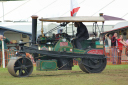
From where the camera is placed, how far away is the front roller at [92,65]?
36.1 ft

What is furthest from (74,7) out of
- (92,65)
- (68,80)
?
(68,80)

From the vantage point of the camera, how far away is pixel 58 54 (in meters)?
10.4

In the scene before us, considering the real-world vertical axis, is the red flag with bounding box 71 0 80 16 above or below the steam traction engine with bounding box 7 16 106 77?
above

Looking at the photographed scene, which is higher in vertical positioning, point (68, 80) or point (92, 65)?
point (92, 65)

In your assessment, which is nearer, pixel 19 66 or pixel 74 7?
pixel 19 66

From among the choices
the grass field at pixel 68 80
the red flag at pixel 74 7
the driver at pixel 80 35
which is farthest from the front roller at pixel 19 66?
the red flag at pixel 74 7

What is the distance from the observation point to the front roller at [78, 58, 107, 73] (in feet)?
36.1

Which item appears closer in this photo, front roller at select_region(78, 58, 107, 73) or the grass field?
the grass field

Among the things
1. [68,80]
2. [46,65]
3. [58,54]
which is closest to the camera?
[68,80]

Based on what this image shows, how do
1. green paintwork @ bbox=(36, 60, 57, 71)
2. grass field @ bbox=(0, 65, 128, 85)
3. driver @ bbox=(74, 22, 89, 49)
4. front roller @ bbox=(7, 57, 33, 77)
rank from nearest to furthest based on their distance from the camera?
1. grass field @ bbox=(0, 65, 128, 85)
2. front roller @ bbox=(7, 57, 33, 77)
3. green paintwork @ bbox=(36, 60, 57, 71)
4. driver @ bbox=(74, 22, 89, 49)

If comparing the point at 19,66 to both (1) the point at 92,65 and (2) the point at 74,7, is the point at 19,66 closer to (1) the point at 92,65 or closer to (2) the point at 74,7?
(1) the point at 92,65

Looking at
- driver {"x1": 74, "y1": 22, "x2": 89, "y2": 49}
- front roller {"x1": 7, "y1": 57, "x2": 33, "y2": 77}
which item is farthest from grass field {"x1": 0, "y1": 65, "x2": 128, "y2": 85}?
driver {"x1": 74, "y1": 22, "x2": 89, "y2": 49}

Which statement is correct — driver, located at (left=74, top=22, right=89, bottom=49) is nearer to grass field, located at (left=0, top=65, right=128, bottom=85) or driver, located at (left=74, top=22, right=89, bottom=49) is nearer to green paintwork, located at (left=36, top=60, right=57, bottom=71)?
green paintwork, located at (left=36, top=60, right=57, bottom=71)

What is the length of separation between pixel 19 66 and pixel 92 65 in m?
2.83
